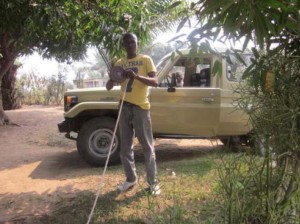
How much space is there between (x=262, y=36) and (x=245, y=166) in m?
1.39

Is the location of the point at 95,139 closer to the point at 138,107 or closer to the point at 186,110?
the point at 186,110

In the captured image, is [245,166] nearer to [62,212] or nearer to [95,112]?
[62,212]

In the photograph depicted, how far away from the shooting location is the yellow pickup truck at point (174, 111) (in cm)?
640

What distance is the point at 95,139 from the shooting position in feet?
21.1

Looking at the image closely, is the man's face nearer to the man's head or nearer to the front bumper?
the man's head

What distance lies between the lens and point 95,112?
6.52 m

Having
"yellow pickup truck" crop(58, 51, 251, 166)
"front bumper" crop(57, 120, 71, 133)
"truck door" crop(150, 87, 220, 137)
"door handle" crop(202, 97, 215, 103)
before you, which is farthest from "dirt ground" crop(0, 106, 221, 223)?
"door handle" crop(202, 97, 215, 103)

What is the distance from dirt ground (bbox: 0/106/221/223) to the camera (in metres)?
4.67

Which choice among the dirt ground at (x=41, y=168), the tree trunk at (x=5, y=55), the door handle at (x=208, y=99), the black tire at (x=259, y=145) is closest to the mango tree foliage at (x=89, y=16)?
the door handle at (x=208, y=99)

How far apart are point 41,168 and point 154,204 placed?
322cm

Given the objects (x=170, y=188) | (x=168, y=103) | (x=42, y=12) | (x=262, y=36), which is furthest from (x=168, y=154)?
(x=262, y=36)

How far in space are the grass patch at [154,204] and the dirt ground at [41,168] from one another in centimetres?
29

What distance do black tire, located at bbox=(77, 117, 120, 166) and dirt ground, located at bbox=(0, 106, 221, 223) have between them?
0.68 feet

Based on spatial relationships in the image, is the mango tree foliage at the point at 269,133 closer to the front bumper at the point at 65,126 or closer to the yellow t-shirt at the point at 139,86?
the yellow t-shirt at the point at 139,86
